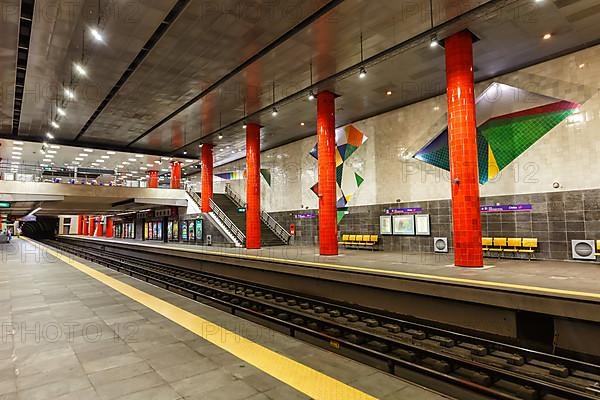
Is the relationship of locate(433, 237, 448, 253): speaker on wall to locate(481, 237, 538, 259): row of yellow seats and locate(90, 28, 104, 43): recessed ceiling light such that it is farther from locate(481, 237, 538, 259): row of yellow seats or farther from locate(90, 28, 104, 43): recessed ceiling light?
locate(90, 28, 104, 43): recessed ceiling light

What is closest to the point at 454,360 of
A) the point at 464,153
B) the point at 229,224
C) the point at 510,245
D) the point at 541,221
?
the point at 464,153

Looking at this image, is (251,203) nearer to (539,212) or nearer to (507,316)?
(539,212)

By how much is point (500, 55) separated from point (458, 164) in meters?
3.69

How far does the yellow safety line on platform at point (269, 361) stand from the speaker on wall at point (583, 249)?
9186 millimetres

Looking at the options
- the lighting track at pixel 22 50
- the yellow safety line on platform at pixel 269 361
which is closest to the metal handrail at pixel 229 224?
the lighting track at pixel 22 50

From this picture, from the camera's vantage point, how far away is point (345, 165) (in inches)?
648

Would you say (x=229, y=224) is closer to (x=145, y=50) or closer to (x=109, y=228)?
(x=145, y=50)

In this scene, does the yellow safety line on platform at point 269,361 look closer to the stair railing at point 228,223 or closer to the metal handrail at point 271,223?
the stair railing at point 228,223

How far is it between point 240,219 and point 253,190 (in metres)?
4.86

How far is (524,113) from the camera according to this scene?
10.6m

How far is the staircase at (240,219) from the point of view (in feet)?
61.2

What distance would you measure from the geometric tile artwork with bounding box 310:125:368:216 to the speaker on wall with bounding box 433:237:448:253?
13.9ft

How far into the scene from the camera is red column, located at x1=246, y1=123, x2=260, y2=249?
16062 mm

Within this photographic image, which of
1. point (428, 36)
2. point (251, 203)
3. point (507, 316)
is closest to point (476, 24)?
point (428, 36)
